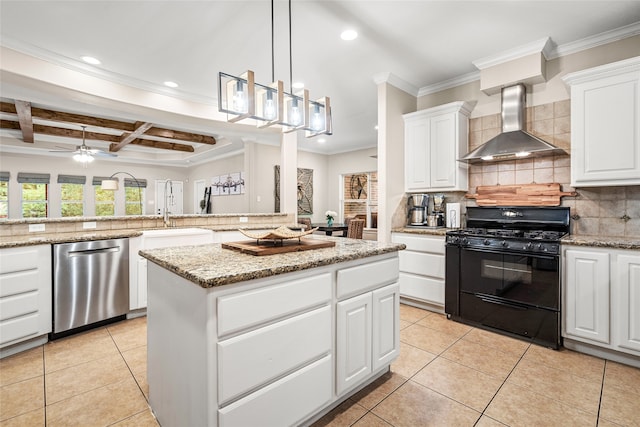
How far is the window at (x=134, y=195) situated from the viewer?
8.59 m

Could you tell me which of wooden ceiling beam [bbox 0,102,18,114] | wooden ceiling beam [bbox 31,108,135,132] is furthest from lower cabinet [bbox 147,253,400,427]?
wooden ceiling beam [bbox 0,102,18,114]

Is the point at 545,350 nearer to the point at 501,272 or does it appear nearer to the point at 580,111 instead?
the point at 501,272

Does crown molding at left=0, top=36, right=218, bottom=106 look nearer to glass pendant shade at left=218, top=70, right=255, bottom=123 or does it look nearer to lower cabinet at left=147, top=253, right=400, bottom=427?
glass pendant shade at left=218, top=70, right=255, bottom=123

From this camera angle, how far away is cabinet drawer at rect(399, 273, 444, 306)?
316 cm

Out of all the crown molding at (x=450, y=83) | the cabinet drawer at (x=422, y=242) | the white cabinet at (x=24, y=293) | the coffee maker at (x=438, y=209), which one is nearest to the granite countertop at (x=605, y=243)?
the cabinet drawer at (x=422, y=242)

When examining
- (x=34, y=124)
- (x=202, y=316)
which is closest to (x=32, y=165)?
(x=34, y=124)

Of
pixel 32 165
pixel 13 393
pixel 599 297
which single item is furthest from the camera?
pixel 32 165

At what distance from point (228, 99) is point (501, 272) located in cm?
260

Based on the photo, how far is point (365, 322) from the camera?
5.76 feet

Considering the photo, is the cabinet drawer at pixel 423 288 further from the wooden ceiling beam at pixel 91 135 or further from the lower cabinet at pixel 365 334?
the wooden ceiling beam at pixel 91 135

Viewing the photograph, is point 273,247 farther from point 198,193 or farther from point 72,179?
point 72,179

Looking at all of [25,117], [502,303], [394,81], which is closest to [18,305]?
[25,117]

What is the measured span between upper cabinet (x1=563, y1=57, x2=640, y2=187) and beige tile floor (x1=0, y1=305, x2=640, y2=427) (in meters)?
1.43

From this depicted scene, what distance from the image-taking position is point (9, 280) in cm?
232
